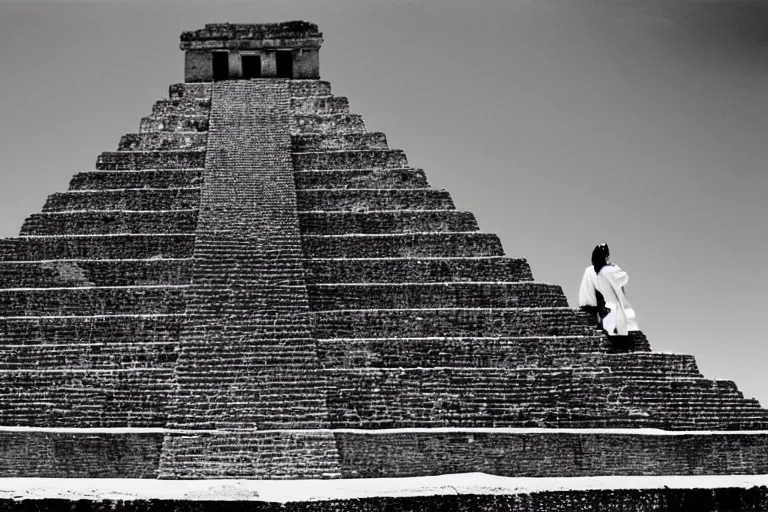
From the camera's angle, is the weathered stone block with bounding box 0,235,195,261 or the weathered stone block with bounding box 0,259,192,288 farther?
the weathered stone block with bounding box 0,235,195,261

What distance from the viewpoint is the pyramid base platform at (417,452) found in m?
10.8

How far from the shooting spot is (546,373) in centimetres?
1223

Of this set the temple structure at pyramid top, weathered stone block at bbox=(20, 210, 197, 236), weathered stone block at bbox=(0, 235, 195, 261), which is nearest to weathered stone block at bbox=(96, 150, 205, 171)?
weathered stone block at bbox=(20, 210, 197, 236)

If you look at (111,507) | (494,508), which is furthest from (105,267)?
(494,508)

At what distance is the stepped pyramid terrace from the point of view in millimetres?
11031

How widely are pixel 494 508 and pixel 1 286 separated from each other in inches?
412

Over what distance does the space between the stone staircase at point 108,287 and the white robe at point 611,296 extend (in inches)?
236

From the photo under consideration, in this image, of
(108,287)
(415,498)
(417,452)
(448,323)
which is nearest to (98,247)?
(108,287)

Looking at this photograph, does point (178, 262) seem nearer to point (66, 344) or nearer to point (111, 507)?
point (66, 344)

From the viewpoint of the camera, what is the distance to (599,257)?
552 inches

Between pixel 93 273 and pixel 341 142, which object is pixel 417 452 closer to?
pixel 93 273

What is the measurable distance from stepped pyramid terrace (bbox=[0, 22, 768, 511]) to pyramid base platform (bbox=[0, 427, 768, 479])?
24 mm

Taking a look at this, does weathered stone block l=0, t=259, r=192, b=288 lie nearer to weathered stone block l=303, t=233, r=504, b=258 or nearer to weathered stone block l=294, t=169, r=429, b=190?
weathered stone block l=303, t=233, r=504, b=258

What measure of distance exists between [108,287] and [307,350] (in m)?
3.44
